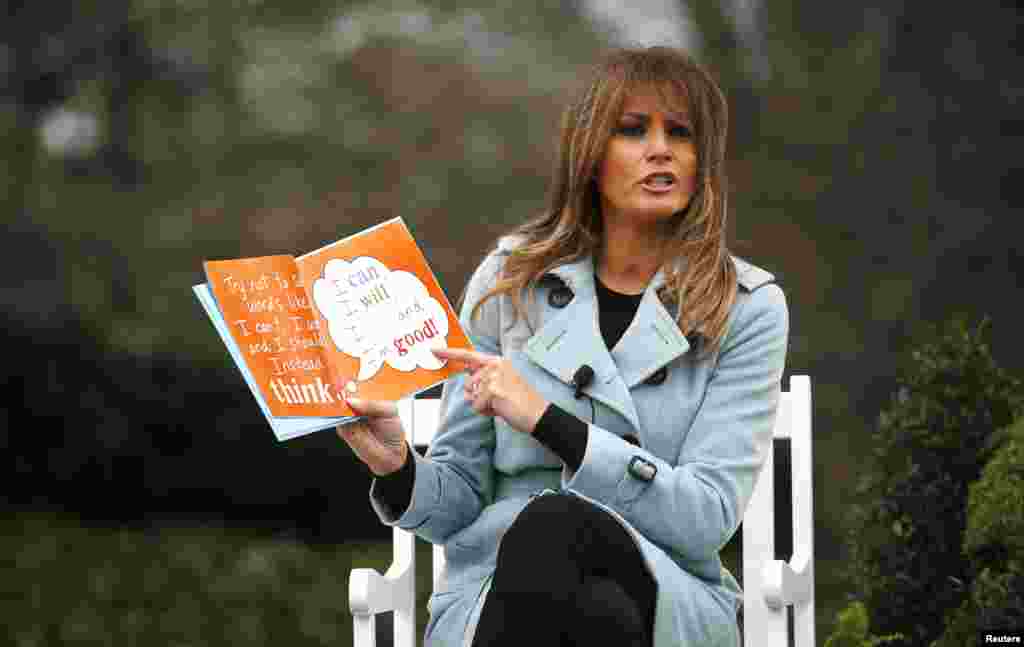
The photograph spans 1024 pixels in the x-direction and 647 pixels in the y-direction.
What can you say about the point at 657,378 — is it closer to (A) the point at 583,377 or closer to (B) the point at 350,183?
(A) the point at 583,377

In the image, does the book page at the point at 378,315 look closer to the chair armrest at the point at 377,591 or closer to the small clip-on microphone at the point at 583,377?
the small clip-on microphone at the point at 583,377

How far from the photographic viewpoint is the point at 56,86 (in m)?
5.05

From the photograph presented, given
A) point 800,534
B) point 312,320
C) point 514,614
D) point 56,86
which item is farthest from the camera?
point 56,86

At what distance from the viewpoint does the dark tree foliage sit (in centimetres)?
304

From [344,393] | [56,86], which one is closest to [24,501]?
[56,86]

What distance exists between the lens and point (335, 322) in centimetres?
200

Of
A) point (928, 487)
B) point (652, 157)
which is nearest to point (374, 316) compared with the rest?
point (652, 157)

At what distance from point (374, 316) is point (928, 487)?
1529 mm

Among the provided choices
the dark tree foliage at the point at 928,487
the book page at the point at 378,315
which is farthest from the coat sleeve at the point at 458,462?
the dark tree foliage at the point at 928,487

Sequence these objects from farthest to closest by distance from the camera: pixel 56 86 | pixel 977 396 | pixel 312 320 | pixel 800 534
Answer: pixel 56 86 → pixel 977 396 → pixel 800 534 → pixel 312 320

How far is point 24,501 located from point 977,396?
3.27m

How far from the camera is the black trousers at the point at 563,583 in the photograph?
1812 mm

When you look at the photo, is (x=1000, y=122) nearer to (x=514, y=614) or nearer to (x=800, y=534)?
(x=800, y=534)

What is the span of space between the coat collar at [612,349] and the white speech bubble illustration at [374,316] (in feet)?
0.83
